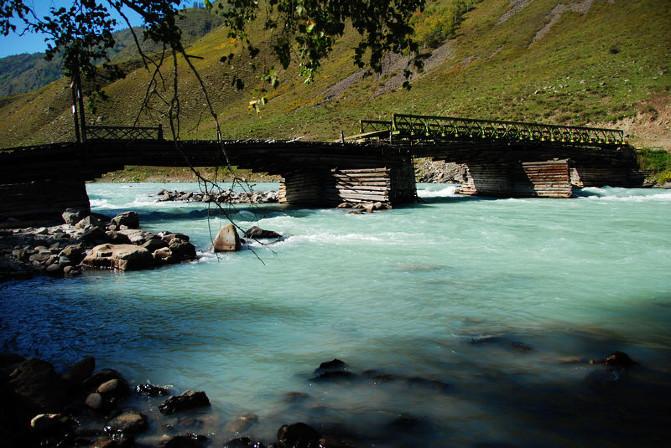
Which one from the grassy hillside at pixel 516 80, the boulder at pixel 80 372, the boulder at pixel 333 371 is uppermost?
the grassy hillside at pixel 516 80

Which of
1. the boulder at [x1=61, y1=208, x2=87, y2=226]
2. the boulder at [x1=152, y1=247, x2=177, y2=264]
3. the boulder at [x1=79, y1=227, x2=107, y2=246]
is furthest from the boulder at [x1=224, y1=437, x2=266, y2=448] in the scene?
the boulder at [x1=61, y1=208, x2=87, y2=226]

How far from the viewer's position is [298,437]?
3.84m

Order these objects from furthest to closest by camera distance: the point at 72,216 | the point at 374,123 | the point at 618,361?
the point at 374,123, the point at 72,216, the point at 618,361

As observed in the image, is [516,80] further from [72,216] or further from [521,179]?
[72,216]

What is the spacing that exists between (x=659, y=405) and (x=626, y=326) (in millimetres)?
2596

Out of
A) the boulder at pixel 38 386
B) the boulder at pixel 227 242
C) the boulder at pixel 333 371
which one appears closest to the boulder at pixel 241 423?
the boulder at pixel 333 371

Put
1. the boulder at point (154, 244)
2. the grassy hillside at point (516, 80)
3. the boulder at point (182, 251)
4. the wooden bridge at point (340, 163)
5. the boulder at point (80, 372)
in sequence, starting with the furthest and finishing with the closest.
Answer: the grassy hillside at point (516, 80) → the wooden bridge at point (340, 163) → the boulder at point (154, 244) → the boulder at point (182, 251) → the boulder at point (80, 372)

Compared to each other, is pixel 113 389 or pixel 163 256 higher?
pixel 163 256

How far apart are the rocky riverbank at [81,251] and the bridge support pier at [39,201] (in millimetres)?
3884

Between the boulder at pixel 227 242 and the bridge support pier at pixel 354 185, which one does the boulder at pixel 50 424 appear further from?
the bridge support pier at pixel 354 185

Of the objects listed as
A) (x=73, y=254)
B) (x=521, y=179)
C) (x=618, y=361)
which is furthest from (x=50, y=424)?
(x=521, y=179)

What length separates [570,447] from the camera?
3799 millimetres

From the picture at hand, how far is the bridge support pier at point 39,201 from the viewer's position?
1836 cm

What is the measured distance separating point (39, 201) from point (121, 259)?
10.5 metres
